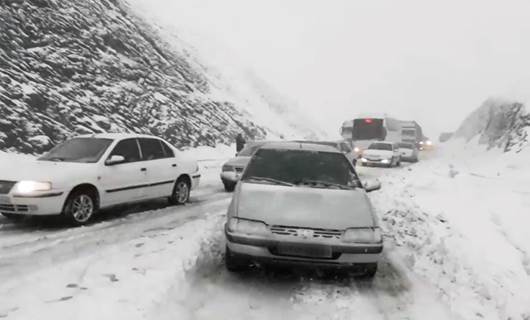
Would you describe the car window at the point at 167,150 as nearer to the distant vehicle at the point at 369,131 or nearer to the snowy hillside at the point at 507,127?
the snowy hillside at the point at 507,127

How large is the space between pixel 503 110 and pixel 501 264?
33851mm

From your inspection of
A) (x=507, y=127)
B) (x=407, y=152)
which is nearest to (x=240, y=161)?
(x=407, y=152)

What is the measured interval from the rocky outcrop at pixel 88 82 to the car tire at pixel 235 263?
49.5 feet

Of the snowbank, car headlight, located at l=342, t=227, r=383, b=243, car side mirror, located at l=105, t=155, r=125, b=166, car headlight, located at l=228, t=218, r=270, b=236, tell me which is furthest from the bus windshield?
car headlight, located at l=228, t=218, r=270, b=236

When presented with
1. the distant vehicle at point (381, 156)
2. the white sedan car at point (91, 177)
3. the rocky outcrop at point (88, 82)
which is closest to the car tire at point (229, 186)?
the white sedan car at point (91, 177)

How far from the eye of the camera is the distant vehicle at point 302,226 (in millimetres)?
5203

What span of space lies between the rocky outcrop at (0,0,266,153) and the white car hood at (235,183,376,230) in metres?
15.2

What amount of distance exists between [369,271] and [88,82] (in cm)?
2256

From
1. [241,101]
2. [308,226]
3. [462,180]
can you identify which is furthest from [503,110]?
[308,226]

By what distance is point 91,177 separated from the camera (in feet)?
27.4

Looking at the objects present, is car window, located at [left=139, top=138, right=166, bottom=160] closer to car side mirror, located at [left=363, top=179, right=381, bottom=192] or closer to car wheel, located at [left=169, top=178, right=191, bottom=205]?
car wheel, located at [left=169, top=178, right=191, bottom=205]

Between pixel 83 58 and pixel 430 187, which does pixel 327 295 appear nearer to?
pixel 430 187

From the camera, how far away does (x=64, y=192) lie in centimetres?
790

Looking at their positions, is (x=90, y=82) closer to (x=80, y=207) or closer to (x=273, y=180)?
(x=80, y=207)
